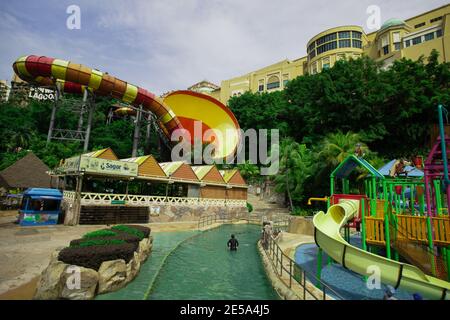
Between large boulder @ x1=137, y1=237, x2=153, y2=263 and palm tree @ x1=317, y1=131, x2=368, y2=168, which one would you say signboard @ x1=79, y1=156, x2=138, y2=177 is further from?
palm tree @ x1=317, y1=131, x2=368, y2=168

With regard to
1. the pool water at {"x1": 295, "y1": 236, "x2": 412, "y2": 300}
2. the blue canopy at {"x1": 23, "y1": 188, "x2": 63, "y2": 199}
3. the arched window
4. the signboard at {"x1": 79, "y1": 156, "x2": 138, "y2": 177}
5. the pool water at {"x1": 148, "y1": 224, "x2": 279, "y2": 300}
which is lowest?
the pool water at {"x1": 148, "y1": 224, "x2": 279, "y2": 300}

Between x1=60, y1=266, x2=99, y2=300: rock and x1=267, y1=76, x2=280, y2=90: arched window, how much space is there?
73440 mm

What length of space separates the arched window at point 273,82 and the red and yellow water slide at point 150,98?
3490 cm

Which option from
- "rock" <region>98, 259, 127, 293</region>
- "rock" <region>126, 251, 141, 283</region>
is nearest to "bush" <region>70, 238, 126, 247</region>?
"rock" <region>126, 251, 141, 283</region>

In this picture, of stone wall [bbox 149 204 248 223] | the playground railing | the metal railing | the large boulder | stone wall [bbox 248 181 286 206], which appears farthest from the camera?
stone wall [bbox 248 181 286 206]

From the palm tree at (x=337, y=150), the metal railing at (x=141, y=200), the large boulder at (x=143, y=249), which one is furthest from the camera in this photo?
the palm tree at (x=337, y=150)

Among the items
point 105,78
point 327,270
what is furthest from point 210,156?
point 327,270

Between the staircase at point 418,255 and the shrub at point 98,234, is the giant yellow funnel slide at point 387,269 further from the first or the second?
the shrub at point 98,234

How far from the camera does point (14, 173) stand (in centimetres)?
2650

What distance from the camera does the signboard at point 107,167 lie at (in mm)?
19422

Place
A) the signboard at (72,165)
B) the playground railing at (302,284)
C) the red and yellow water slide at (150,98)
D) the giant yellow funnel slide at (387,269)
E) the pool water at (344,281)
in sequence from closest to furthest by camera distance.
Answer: the giant yellow funnel slide at (387,269)
the playground railing at (302,284)
the pool water at (344,281)
the signboard at (72,165)
the red and yellow water slide at (150,98)

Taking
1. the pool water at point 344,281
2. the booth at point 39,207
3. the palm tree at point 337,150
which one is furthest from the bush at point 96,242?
the palm tree at point 337,150

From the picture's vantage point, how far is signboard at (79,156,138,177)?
19.4 meters
